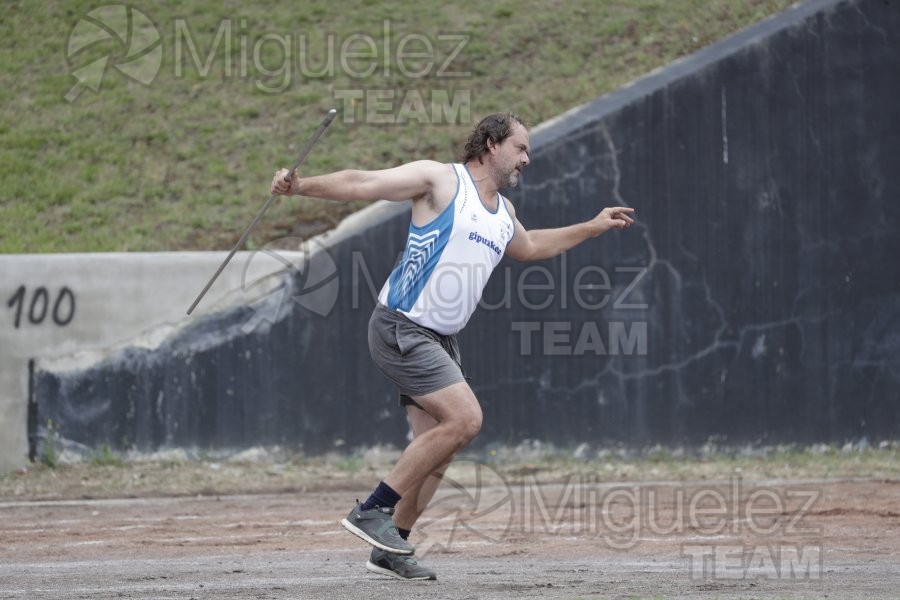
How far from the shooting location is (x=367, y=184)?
5516 millimetres

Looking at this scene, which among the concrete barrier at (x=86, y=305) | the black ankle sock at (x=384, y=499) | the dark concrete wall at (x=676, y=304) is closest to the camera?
the black ankle sock at (x=384, y=499)

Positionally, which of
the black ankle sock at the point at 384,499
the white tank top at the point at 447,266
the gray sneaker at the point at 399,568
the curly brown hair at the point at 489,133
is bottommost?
the gray sneaker at the point at 399,568

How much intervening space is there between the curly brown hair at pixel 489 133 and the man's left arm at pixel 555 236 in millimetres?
342

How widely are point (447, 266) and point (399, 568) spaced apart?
138 centimetres

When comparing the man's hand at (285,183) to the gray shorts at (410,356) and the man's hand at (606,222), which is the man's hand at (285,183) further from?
the man's hand at (606,222)

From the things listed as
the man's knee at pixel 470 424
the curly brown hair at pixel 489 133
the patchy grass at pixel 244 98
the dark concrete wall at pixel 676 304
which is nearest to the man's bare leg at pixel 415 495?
the man's knee at pixel 470 424

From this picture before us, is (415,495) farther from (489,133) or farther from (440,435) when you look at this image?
(489,133)

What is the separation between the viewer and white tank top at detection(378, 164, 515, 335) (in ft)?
18.6

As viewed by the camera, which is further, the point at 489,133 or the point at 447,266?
the point at 489,133

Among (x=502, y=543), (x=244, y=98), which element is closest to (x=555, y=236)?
(x=502, y=543)

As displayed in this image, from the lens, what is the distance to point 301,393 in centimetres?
1102

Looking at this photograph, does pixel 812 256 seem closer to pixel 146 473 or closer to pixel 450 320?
pixel 146 473

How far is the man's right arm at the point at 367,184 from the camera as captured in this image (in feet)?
17.8

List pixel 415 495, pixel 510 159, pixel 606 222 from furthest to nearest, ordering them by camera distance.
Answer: pixel 606 222 < pixel 510 159 < pixel 415 495
